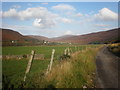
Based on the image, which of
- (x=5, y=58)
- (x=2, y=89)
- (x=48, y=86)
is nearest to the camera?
(x=2, y=89)

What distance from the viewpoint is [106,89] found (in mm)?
5734

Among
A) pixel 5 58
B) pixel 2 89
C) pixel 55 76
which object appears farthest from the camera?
pixel 5 58

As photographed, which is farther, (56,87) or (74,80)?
(74,80)

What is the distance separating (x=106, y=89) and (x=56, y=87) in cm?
250

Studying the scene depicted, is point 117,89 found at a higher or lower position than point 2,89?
lower

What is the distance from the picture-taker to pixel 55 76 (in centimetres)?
603

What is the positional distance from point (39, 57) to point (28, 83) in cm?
1453

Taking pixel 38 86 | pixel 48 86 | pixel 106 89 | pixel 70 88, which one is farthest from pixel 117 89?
pixel 38 86

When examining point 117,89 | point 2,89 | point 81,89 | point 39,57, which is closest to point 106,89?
point 117,89

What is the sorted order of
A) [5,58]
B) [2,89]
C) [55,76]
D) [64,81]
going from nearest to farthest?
[2,89] < [64,81] < [55,76] < [5,58]

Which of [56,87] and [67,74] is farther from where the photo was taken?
[67,74]

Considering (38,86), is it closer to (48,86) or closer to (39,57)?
(48,86)

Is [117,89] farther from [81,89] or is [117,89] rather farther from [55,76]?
[55,76]

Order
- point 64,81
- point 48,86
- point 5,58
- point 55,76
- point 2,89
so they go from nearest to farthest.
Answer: point 2,89 < point 48,86 < point 64,81 < point 55,76 < point 5,58
